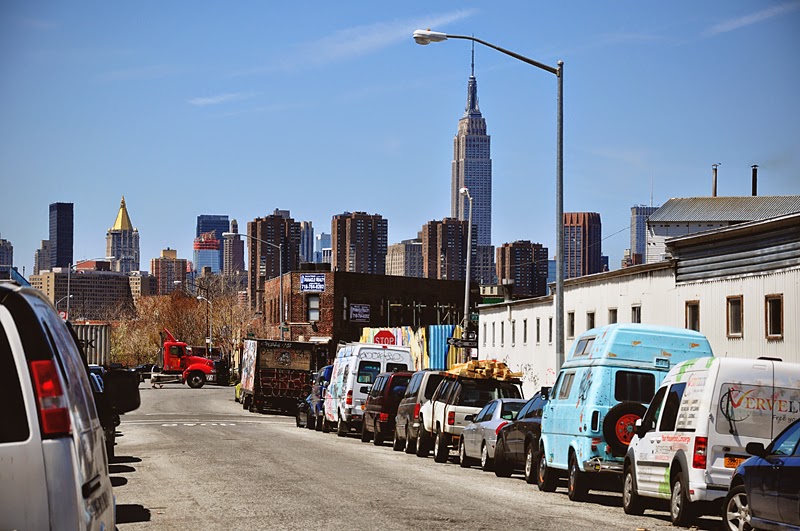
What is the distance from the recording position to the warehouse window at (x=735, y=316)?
30375 mm

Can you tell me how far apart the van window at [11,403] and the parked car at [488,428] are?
1811cm

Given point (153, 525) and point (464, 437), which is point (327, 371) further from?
point (153, 525)

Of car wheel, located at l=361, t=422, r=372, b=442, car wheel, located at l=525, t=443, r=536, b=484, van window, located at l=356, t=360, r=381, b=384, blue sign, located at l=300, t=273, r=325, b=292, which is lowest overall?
car wheel, located at l=361, t=422, r=372, b=442

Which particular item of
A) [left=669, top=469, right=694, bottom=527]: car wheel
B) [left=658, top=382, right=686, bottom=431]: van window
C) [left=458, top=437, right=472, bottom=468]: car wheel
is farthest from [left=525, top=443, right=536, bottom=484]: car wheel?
[left=669, top=469, right=694, bottom=527]: car wheel

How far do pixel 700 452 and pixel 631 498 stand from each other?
232cm

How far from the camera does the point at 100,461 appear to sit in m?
7.17

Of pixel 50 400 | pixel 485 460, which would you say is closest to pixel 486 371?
pixel 485 460

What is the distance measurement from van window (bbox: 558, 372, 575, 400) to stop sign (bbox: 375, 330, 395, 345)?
159 ft

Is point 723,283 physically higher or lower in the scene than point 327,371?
higher

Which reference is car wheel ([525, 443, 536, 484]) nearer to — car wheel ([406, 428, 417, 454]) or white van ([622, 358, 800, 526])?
white van ([622, 358, 800, 526])

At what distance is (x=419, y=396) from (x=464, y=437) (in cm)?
409

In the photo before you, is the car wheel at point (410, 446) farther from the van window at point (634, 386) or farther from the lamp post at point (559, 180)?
the van window at point (634, 386)

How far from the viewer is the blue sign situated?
297 ft

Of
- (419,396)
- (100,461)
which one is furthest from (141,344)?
(100,461)
